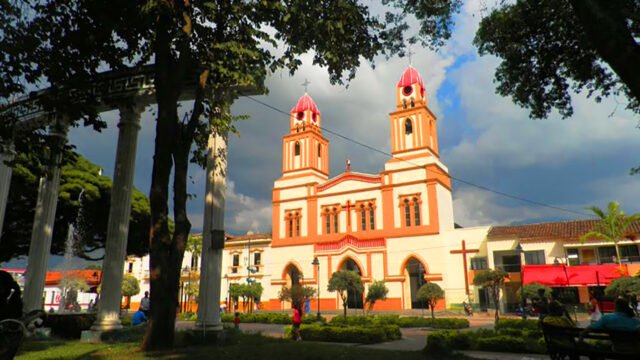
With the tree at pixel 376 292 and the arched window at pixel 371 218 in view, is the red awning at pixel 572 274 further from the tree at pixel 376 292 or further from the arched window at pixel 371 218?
the arched window at pixel 371 218

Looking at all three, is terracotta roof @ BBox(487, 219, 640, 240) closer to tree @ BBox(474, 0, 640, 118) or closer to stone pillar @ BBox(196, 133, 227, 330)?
tree @ BBox(474, 0, 640, 118)

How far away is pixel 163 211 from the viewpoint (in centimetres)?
880

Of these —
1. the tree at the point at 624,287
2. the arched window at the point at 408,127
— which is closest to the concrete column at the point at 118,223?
the tree at the point at 624,287

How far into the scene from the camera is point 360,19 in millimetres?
9695

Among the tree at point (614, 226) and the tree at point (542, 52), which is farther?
the tree at point (614, 226)

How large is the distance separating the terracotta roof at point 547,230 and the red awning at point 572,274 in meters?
2.78

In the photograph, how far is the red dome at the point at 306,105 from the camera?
51.0 m

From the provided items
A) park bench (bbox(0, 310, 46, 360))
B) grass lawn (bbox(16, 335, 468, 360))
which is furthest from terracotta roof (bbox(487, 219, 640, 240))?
park bench (bbox(0, 310, 46, 360))

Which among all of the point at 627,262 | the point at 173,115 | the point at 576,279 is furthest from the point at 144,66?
the point at 627,262

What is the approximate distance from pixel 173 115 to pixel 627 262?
118 feet

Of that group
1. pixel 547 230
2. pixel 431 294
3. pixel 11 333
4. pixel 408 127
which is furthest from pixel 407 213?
pixel 11 333

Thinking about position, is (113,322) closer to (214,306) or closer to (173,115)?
(214,306)

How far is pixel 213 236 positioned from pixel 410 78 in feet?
124

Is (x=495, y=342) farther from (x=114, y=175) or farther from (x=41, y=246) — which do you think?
(x=41, y=246)
